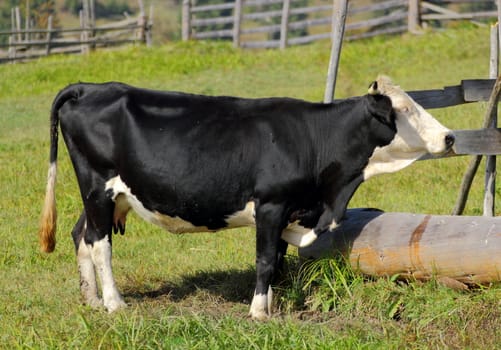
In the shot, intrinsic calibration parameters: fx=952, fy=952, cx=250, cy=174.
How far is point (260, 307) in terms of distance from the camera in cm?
719

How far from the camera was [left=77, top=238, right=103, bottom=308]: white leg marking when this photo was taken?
25.2ft

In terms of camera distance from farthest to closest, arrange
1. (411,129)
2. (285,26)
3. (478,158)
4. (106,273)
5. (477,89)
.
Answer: (285,26) < (477,89) < (478,158) < (106,273) < (411,129)

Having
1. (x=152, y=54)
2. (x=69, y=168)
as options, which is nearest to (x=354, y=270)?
(x=69, y=168)

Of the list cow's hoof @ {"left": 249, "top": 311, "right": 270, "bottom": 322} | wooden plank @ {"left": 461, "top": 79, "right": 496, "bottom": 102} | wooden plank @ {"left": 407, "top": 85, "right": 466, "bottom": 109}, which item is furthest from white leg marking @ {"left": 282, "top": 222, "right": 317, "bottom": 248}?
wooden plank @ {"left": 461, "top": 79, "right": 496, "bottom": 102}

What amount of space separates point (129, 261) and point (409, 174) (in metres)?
4.87

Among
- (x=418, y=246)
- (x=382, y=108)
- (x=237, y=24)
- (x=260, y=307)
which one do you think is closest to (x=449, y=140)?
(x=382, y=108)

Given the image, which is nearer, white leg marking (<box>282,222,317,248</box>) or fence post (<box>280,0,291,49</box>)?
white leg marking (<box>282,222,317,248</box>)

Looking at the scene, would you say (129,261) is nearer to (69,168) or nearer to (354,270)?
(354,270)

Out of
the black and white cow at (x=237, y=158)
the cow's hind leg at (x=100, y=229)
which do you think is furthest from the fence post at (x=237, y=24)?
the cow's hind leg at (x=100, y=229)

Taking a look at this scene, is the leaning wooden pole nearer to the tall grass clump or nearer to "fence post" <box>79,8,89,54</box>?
the tall grass clump

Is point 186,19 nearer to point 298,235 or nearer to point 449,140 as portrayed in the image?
point 298,235

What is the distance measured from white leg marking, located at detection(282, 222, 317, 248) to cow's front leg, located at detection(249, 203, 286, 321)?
0.78ft

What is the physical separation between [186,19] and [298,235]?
21.1 metres

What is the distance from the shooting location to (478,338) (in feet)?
20.7
